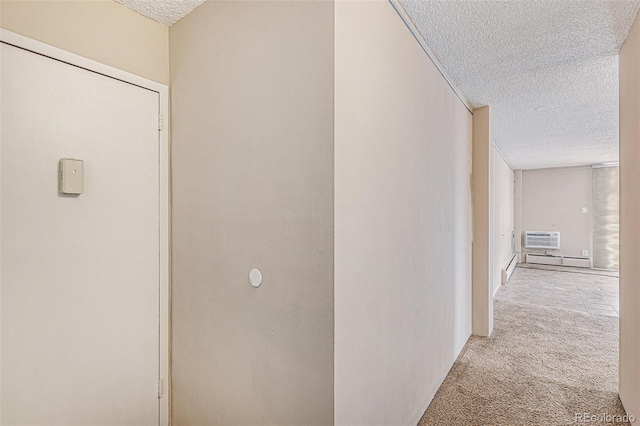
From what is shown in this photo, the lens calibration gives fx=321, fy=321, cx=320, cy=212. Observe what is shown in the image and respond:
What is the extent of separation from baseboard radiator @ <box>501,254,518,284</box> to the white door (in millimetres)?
6053

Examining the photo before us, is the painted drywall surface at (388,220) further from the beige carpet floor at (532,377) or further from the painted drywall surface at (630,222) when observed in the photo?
the painted drywall surface at (630,222)

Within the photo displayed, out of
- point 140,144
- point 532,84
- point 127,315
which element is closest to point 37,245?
point 127,315

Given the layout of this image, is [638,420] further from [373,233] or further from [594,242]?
[594,242]

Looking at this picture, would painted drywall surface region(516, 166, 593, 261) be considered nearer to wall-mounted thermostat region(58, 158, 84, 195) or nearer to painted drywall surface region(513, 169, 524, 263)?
painted drywall surface region(513, 169, 524, 263)

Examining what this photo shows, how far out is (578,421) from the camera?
205 cm

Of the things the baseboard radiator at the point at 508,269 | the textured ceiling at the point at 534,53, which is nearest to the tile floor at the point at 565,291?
the baseboard radiator at the point at 508,269

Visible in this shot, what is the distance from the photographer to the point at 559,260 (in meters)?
7.85

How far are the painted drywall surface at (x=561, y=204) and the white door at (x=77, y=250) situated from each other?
29.7 feet

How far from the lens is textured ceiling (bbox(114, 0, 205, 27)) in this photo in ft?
5.48

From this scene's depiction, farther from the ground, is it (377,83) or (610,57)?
(610,57)

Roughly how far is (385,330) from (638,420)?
61.9 inches

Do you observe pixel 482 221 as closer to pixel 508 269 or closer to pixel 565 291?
pixel 565 291

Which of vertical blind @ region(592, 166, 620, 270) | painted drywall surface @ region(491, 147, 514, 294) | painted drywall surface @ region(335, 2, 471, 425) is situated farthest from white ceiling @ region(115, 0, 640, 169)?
vertical blind @ region(592, 166, 620, 270)

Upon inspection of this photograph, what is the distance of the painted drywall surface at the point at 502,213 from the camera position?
5676 mm
